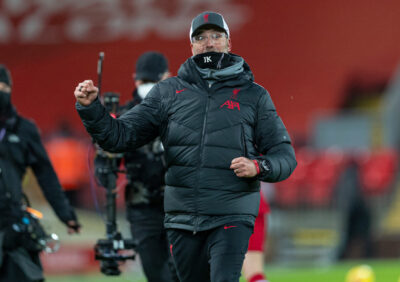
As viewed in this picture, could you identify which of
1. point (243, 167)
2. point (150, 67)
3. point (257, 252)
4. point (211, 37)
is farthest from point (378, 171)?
point (243, 167)

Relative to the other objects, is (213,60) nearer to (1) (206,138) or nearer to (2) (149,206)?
(1) (206,138)

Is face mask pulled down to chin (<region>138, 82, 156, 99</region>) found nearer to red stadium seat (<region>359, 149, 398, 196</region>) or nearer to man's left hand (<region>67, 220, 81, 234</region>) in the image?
man's left hand (<region>67, 220, 81, 234</region>)

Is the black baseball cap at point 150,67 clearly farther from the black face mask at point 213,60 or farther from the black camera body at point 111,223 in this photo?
the black face mask at point 213,60

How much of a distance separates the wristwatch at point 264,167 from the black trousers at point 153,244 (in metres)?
2.19

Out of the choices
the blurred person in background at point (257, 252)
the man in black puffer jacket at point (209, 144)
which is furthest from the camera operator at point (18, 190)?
the man in black puffer jacket at point (209, 144)

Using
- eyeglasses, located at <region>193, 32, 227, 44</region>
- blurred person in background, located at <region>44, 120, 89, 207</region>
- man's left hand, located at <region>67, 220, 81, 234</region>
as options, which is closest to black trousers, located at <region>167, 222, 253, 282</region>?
eyeglasses, located at <region>193, 32, 227, 44</region>

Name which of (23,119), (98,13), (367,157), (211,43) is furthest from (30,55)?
(211,43)

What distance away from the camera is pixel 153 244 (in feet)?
22.6

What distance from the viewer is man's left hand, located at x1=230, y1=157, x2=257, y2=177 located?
4.75 m

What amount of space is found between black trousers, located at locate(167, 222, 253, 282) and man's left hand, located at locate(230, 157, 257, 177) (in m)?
0.35

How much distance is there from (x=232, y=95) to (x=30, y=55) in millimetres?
14702

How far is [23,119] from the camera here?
702cm

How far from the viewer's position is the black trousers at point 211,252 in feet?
16.1

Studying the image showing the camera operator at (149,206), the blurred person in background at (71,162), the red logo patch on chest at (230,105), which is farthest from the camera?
the blurred person in background at (71,162)
